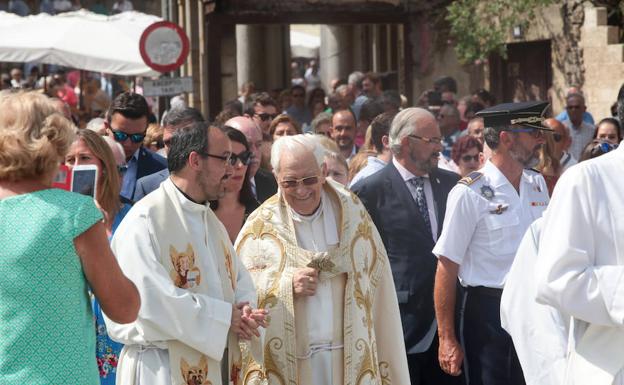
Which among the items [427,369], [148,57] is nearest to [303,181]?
[427,369]

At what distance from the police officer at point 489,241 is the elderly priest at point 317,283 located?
53 cm

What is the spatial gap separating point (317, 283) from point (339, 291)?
125 mm

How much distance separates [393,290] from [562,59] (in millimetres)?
12924

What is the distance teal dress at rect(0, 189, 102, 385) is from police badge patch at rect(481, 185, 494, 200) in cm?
308

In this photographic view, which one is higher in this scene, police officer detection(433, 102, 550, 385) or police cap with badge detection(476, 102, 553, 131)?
police cap with badge detection(476, 102, 553, 131)

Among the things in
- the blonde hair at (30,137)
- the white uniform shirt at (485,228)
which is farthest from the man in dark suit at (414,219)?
the blonde hair at (30,137)

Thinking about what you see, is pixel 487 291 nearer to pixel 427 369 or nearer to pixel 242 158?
pixel 427 369

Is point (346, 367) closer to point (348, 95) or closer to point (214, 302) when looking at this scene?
point (214, 302)

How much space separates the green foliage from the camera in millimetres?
18766

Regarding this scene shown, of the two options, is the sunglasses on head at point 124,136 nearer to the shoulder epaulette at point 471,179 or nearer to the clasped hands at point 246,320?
the shoulder epaulette at point 471,179

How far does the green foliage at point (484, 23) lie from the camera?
739 inches

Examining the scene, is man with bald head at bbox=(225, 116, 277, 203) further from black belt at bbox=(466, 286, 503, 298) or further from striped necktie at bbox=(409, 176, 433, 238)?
black belt at bbox=(466, 286, 503, 298)

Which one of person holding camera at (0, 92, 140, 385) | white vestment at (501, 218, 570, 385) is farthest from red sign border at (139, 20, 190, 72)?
person holding camera at (0, 92, 140, 385)

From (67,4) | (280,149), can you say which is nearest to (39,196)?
(280,149)
